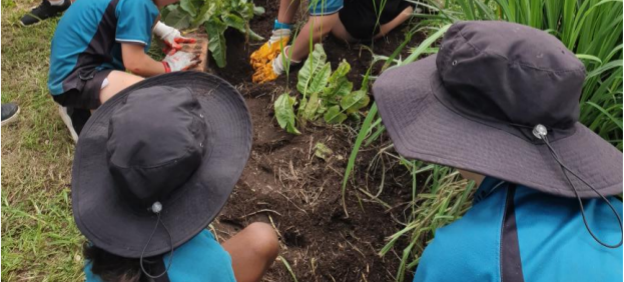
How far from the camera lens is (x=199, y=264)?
4.17ft

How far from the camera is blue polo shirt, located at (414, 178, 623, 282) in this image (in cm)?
100

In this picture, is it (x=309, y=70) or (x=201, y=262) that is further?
(x=309, y=70)

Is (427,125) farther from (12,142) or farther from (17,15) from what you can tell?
(17,15)

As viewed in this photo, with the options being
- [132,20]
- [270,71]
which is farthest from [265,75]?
[132,20]

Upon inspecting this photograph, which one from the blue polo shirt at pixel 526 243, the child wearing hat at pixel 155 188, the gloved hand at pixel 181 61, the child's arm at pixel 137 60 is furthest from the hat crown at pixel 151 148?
the gloved hand at pixel 181 61

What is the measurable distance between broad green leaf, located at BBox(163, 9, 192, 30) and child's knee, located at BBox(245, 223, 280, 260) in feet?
4.55

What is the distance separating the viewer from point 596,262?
998 mm

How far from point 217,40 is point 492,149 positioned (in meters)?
1.76

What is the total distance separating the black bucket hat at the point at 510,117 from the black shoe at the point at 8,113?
6.14 ft

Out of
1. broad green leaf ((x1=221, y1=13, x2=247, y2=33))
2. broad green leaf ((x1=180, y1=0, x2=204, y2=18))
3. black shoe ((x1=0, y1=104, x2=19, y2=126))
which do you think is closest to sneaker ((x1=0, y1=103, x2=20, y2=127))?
black shoe ((x1=0, y1=104, x2=19, y2=126))

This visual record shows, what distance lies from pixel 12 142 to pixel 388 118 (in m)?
1.78

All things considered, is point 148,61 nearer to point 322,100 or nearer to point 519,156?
point 322,100

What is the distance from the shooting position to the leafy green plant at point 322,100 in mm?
2113

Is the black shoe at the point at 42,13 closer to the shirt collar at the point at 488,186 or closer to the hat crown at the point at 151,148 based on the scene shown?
the hat crown at the point at 151,148
